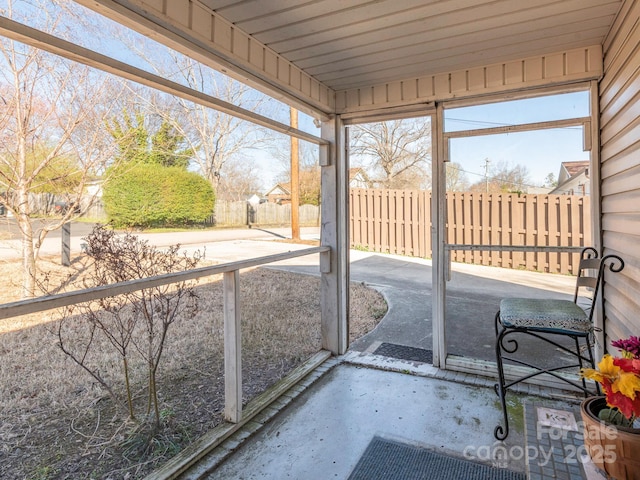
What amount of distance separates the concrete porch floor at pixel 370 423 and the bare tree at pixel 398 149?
1.58 metres

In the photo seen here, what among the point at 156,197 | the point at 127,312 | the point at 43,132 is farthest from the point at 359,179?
the point at 43,132

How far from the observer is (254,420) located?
7.00ft

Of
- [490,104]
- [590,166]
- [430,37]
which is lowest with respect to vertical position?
[590,166]

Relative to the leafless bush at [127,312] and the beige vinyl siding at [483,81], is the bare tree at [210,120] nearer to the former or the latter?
the leafless bush at [127,312]

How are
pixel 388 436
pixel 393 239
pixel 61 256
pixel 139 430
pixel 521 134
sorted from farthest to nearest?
1. pixel 393 239
2. pixel 521 134
3. pixel 388 436
4. pixel 139 430
5. pixel 61 256

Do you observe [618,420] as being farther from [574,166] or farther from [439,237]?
[574,166]

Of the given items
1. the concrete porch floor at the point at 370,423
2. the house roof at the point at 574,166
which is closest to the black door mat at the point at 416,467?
the concrete porch floor at the point at 370,423

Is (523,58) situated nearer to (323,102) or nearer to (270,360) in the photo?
(323,102)

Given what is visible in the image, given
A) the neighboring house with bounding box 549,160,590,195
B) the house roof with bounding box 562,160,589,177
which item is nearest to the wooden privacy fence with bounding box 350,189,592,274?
the neighboring house with bounding box 549,160,590,195

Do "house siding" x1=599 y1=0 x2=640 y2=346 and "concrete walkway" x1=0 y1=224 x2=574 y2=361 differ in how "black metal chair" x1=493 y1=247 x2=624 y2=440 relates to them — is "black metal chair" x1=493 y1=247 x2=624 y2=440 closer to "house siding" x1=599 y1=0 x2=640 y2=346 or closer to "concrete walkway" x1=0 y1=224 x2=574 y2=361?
"house siding" x1=599 y1=0 x2=640 y2=346

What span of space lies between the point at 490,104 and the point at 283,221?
68.0 inches

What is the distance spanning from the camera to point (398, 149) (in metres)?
3.22

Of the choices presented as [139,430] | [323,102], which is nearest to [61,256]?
[139,430]

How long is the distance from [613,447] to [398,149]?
8.52ft
